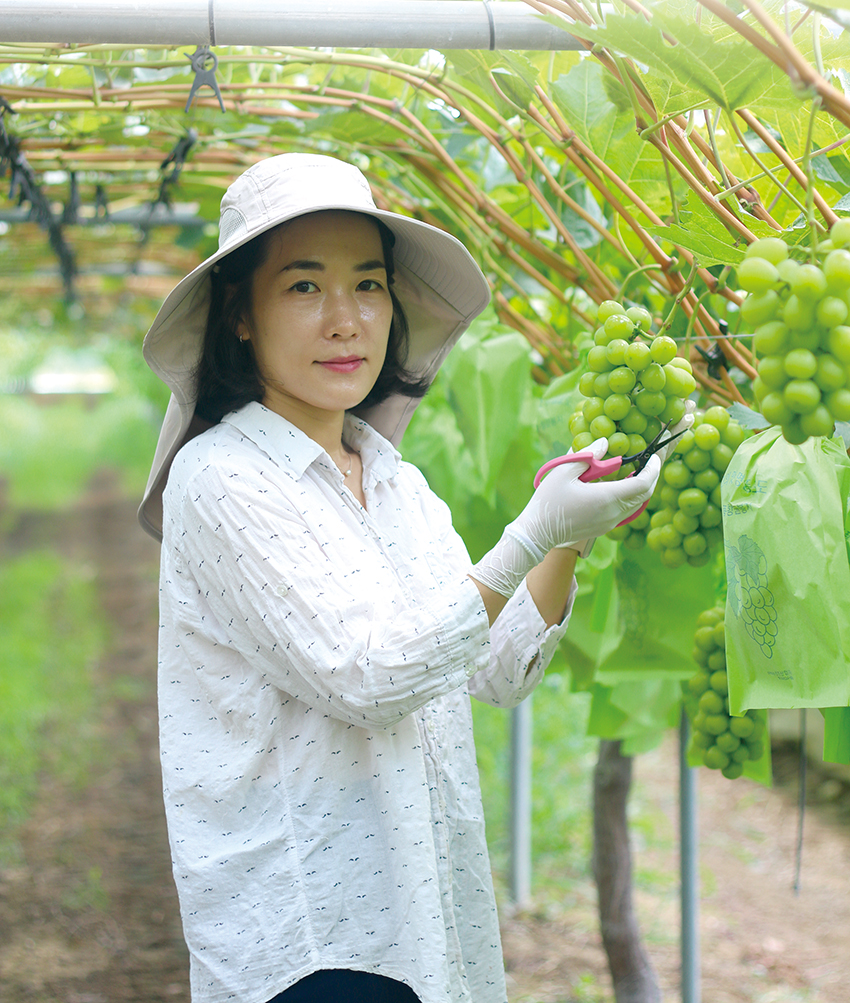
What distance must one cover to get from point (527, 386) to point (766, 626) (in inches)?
33.1

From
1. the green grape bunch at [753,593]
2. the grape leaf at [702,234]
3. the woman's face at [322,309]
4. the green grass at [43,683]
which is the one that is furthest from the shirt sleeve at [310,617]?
the green grass at [43,683]

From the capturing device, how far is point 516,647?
1.37 m

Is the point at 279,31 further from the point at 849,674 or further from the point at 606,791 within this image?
the point at 606,791

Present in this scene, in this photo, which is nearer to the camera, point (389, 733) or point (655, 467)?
point (655, 467)

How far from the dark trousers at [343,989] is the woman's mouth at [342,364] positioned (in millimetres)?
756

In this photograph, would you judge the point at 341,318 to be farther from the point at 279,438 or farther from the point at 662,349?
the point at 662,349

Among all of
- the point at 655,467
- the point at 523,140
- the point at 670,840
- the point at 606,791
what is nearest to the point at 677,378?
the point at 655,467

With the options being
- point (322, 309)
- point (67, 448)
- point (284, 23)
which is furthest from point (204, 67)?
point (67, 448)

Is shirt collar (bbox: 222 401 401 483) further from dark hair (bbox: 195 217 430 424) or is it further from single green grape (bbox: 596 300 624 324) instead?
single green grape (bbox: 596 300 624 324)

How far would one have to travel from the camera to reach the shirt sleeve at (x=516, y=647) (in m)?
1.36

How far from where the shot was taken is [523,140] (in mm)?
1407

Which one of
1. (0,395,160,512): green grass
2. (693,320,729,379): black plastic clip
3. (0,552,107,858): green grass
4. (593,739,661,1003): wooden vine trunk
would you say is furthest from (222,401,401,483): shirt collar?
(0,395,160,512): green grass

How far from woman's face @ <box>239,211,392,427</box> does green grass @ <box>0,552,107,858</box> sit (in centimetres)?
289

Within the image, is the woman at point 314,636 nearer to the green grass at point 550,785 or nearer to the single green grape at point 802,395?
the single green grape at point 802,395
